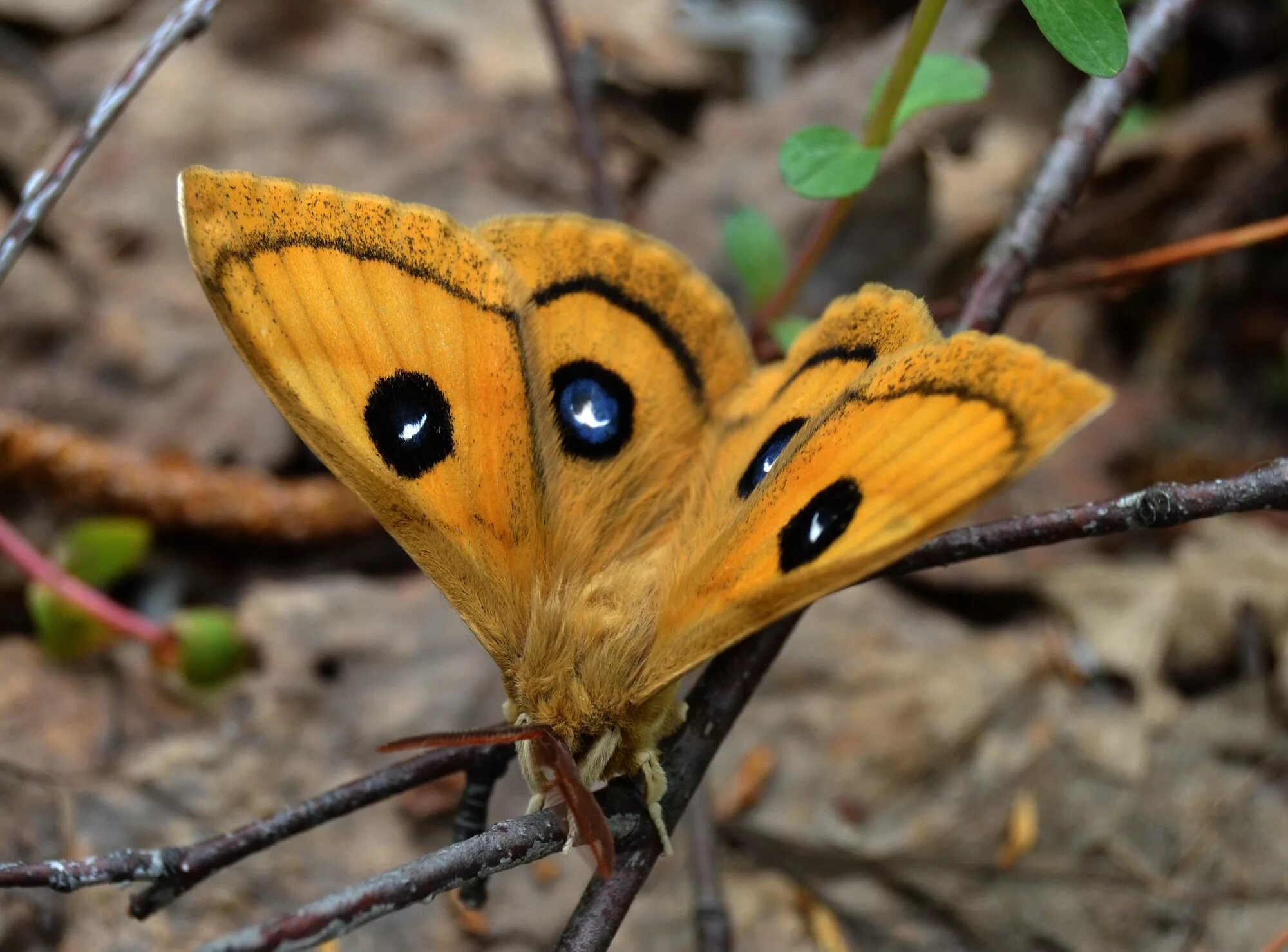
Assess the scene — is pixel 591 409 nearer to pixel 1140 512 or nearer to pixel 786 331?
pixel 786 331

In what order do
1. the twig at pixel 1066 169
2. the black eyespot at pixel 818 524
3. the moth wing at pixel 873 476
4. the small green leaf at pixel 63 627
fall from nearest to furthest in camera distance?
the moth wing at pixel 873 476, the black eyespot at pixel 818 524, the twig at pixel 1066 169, the small green leaf at pixel 63 627

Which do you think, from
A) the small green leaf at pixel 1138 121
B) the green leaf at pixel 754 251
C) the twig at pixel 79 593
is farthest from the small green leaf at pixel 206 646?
the small green leaf at pixel 1138 121

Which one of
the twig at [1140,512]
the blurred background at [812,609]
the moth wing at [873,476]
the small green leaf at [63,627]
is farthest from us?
the small green leaf at [63,627]

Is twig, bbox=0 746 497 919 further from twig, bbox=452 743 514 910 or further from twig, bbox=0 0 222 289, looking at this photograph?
twig, bbox=0 0 222 289

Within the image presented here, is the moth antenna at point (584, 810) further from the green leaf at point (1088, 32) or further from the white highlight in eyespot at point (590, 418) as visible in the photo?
the green leaf at point (1088, 32)

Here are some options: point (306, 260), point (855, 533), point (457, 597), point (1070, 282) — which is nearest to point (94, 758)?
point (457, 597)

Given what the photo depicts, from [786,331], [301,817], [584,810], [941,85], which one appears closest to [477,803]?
[301,817]

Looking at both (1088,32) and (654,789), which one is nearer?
(654,789)
